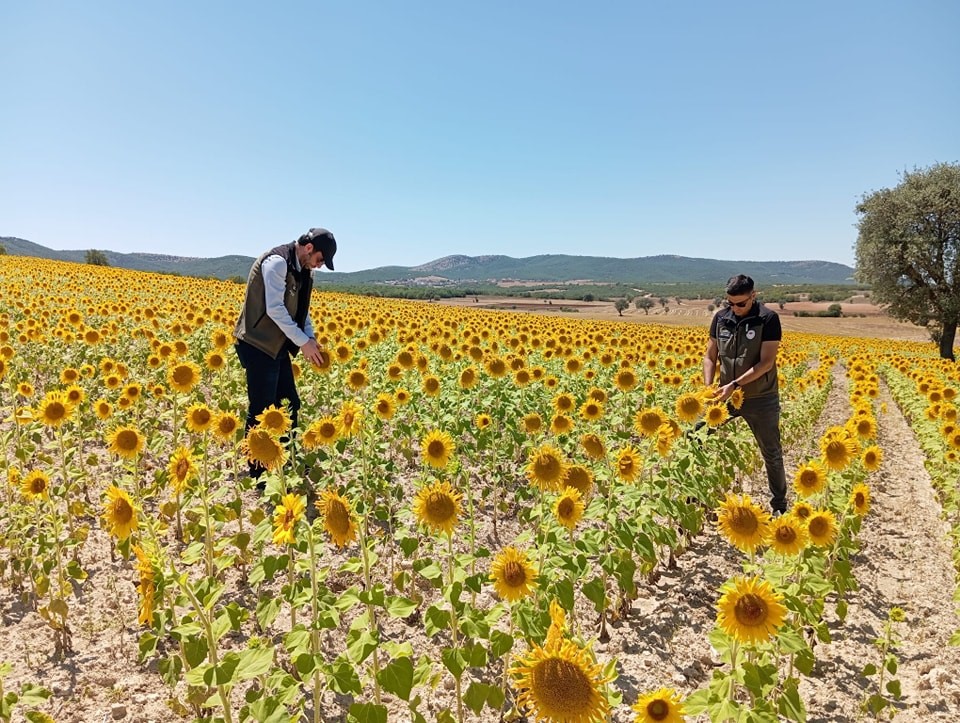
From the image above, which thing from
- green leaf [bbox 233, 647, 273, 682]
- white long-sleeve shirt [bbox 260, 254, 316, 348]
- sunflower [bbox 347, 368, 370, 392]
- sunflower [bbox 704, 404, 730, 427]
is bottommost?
green leaf [bbox 233, 647, 273, 682]

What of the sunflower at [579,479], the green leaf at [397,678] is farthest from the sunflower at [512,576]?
the sunflower at [579,479]

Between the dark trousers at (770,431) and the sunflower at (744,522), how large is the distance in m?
3.56

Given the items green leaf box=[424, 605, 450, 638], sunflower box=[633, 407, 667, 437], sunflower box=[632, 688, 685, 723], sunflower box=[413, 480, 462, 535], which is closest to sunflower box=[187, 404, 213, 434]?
sunflower box=[413, 480, 462, 535]

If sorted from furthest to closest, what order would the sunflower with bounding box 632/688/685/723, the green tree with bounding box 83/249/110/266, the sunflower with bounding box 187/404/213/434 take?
the green tree with bounding box 83/249/110/266, the sunflower with bounding box 187/404/213/434, the sunflower with bounding box 632/688/685/723

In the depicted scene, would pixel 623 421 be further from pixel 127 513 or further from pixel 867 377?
pixel 867 377

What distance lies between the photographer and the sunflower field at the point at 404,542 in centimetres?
255

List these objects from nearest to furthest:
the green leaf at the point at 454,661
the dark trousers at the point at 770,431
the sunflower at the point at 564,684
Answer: the sunflower at the point at 564,684
the green leaf at the point at 454,661
the dark trousers at the point at 770,431

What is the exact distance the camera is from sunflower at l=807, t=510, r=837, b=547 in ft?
12.4

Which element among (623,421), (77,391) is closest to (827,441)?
(623,421)

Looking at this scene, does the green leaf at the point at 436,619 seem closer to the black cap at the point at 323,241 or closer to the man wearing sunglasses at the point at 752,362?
the black cap at the point at 323,241

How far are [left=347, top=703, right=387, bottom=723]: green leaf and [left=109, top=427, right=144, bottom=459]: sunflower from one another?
2915 millimetres

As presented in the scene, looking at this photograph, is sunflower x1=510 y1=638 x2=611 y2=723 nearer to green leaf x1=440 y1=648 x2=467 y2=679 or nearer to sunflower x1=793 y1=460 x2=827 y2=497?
green leaf x1=440 y1=648 x2=467 y2=679

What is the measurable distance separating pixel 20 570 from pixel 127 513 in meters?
2.00

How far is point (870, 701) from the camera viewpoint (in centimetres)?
352
